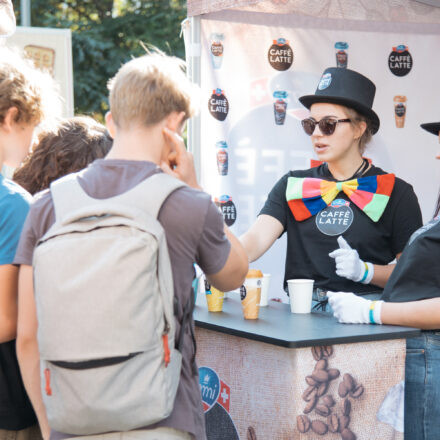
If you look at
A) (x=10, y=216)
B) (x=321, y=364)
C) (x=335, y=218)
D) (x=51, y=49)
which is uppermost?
(x=51, y=49)

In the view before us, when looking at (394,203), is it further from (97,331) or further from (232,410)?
(97,331)

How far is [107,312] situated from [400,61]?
3644 mm

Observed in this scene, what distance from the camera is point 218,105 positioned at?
4.49 m

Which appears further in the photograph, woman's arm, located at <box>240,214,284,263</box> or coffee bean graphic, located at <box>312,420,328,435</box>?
woman's arm, located at <box>240,214,284,263</box>

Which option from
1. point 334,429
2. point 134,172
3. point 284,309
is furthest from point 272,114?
point 134,172

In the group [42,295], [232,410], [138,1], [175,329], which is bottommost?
[232,410]

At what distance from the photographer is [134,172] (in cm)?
170

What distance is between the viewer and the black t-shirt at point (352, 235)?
3160mm

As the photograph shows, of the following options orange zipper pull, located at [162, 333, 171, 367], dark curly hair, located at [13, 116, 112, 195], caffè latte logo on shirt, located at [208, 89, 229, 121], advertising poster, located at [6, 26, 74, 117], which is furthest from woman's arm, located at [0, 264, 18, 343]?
advertising poster, located at [6, 26, 74, 117]

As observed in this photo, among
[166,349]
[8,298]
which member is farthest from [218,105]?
[166,349]

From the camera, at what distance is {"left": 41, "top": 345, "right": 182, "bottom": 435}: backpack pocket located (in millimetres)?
1568

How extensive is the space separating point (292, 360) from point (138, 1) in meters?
12.5

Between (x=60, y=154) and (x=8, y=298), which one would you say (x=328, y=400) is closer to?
(x=8, y=298)

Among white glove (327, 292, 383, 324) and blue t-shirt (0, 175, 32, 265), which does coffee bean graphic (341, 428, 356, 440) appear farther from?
blue t-shirt (0, 175, 32, 265)
